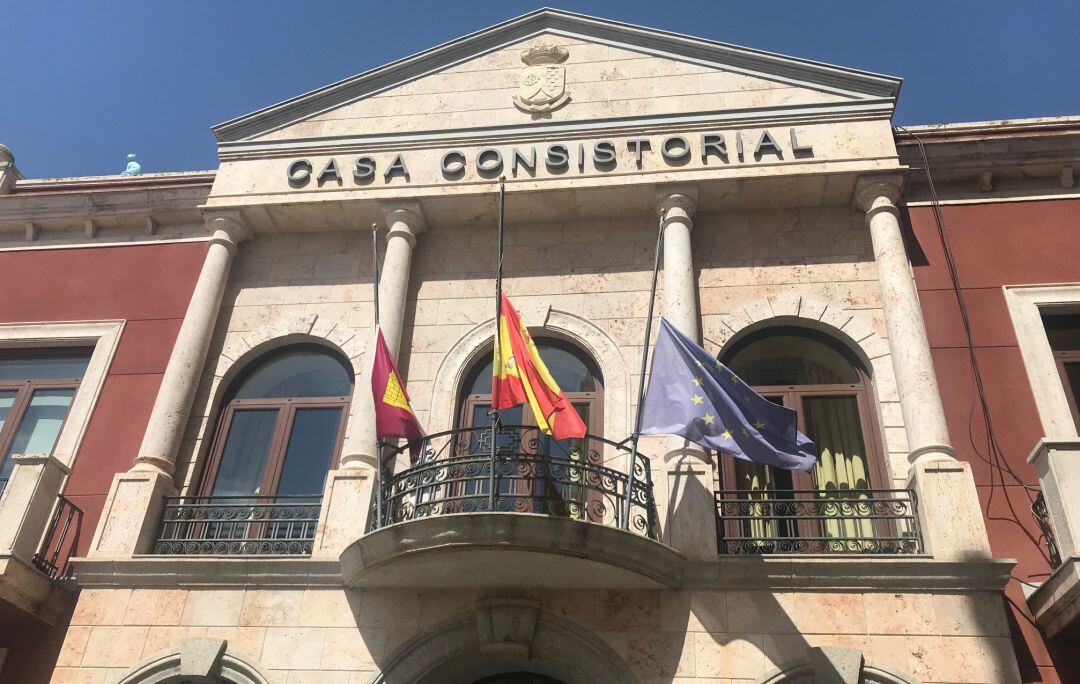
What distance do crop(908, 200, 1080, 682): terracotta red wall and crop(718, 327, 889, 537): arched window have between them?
108cm

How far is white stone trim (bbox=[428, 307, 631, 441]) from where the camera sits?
12641 millimetres

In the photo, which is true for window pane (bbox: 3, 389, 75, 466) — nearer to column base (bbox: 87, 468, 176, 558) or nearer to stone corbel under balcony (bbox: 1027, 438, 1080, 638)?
column base (bbox: 87, 468, 176, 558)

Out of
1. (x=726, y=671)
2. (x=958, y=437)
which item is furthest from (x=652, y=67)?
(x=726, y=671)

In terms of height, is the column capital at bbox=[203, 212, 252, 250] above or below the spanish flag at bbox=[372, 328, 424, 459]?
above

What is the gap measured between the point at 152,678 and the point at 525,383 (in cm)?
556

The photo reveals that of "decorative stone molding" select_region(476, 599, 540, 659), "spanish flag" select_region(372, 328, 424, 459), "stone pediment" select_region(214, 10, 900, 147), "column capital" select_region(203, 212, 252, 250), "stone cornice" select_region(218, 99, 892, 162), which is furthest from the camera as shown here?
"column capital" select_region(203, 212, 252, 250)

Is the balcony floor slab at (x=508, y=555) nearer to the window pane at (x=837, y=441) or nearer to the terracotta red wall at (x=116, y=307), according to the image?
the window pane at (x=837, y=441)

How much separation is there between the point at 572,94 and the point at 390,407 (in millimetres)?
6760

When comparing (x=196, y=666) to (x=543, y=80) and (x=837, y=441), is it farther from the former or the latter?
(x=543, y=80)

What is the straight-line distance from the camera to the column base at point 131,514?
468 inches

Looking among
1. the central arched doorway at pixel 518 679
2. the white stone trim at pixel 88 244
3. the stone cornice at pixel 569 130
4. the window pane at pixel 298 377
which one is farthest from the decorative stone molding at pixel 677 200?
the white stone trim at pixel 88 244

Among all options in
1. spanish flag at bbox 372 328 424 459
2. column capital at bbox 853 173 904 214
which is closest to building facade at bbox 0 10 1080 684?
column capital at bbox 853 173 904 214

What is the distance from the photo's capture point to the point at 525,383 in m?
11.1

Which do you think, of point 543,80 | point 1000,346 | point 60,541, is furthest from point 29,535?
point 1000,346
